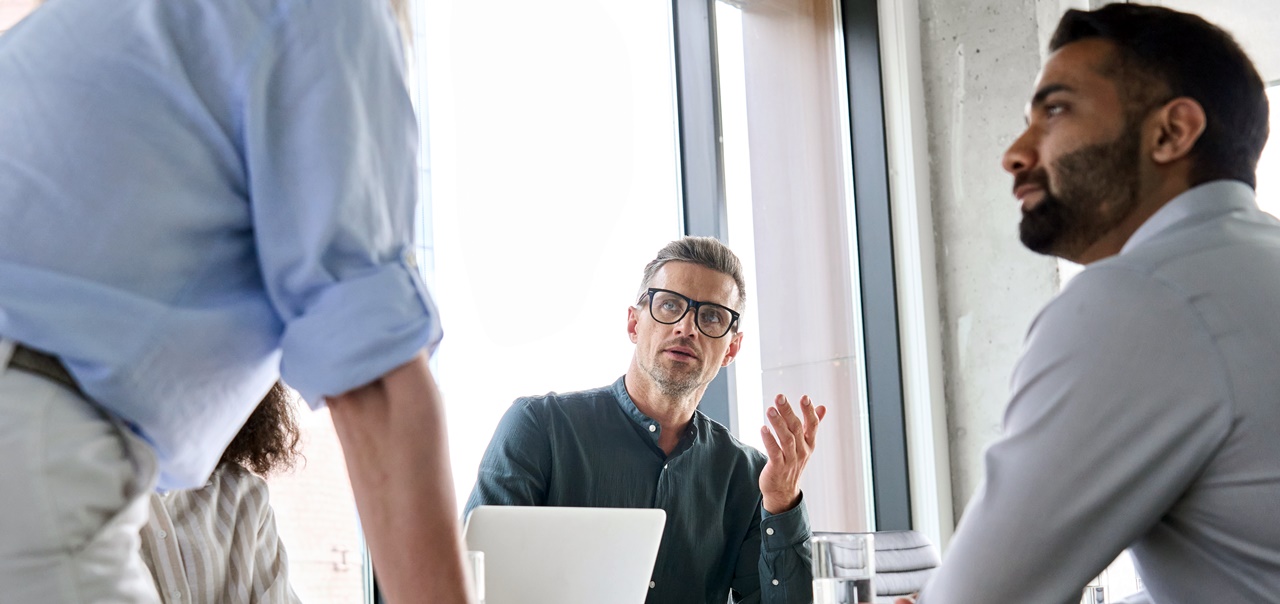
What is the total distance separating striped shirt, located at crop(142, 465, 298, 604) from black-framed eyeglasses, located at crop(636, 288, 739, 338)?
123 centimetres

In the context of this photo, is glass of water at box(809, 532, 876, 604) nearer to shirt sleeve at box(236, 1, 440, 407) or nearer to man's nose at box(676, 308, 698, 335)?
shirt sleeve at box(236, 1, 440, 407)

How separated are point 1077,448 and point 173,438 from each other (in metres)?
0.89

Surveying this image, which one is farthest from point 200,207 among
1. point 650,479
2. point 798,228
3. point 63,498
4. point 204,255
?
point 798,228

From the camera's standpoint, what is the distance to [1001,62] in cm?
435

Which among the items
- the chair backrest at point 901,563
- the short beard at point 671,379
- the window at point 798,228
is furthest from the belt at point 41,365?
the window at point 798,228

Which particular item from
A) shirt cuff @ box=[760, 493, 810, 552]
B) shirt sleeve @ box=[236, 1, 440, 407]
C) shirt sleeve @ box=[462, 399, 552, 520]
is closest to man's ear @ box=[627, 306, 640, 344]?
shirt sleeve @ box=[462, 399, 552, 520]

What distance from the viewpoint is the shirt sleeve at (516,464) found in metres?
A: 2.48

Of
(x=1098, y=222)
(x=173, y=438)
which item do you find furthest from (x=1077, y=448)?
(x=173, y=438)

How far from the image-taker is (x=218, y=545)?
1.78 m

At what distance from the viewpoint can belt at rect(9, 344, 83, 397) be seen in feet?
1.94

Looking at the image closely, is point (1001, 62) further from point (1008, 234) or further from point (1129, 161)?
point (1129, 161)

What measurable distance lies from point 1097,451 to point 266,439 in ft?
4.45

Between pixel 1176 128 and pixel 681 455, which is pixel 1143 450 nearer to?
pixel 1176 128

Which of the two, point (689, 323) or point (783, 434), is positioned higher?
point (689, 323)
